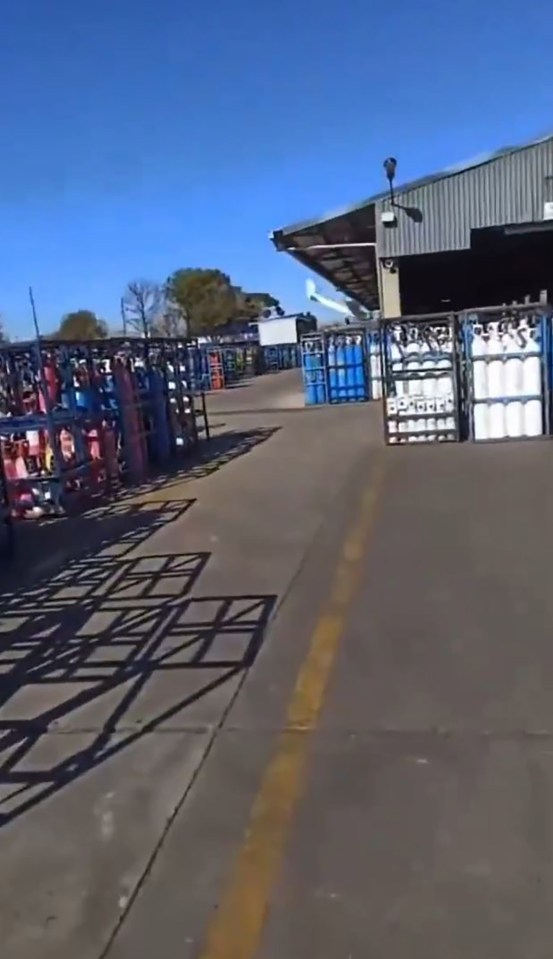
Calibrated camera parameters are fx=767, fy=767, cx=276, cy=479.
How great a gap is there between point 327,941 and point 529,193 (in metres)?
17.4

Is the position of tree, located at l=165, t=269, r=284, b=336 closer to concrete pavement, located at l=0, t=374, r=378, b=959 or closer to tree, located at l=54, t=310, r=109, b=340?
tree, located at l=54, t=310, r=109, b=340

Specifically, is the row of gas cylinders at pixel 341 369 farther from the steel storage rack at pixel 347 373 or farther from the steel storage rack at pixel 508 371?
the steel storage rack at pixel 508 371

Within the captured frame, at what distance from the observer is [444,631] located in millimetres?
4879

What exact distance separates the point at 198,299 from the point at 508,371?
213 feet

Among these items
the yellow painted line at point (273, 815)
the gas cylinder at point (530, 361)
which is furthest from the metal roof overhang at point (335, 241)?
the yellow painted line at point (273, 815)

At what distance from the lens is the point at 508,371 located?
12312 mm

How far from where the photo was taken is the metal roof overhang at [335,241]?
61.5ft

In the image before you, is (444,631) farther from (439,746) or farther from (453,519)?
(453,519)

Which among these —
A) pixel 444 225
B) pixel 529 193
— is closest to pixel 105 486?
pixel 444 225

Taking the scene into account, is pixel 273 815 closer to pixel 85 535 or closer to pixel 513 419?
pixel 85 535

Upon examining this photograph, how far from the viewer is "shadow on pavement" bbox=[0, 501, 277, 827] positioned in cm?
379

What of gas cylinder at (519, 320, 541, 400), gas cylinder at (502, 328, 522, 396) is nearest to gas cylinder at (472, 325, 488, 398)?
gas cylinder at (502, 328, 522, 396)

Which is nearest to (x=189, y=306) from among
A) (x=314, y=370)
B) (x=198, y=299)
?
(x=198, y=299)

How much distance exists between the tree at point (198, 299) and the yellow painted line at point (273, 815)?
69.6m
